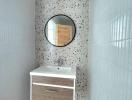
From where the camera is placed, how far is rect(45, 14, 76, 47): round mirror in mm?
2270

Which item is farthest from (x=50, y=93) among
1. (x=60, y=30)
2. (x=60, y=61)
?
(x=60, y=30)

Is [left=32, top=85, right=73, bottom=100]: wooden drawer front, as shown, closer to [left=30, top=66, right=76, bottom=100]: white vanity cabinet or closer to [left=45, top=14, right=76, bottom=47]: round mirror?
[left=30, top=66, right=76, bottom=100]: white vanity cabinet

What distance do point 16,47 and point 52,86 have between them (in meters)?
0.69

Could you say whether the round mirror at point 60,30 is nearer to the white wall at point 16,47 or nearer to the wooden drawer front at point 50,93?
the white wall at point 16,47

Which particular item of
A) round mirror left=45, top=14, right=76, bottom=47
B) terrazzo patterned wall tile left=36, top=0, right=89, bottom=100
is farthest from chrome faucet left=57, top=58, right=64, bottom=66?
round mirror left=45, top=14, right=76, bottom=47

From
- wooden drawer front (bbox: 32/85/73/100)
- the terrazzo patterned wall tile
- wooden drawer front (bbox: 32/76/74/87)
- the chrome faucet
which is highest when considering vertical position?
the terrazzo patterned wall tile

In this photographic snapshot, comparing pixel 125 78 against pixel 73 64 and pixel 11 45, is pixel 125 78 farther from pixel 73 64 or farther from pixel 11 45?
pixel 73 64

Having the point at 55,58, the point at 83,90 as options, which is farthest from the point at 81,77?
the point at 55,58

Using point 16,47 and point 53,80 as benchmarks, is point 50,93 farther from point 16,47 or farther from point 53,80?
point 16,47

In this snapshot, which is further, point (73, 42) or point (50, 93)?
point (73, 42)

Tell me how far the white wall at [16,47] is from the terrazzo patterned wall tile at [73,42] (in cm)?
15

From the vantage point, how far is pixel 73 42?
2287mm

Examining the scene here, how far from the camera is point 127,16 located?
64cm

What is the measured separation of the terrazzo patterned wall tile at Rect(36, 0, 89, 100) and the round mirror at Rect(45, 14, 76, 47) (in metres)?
0.06
